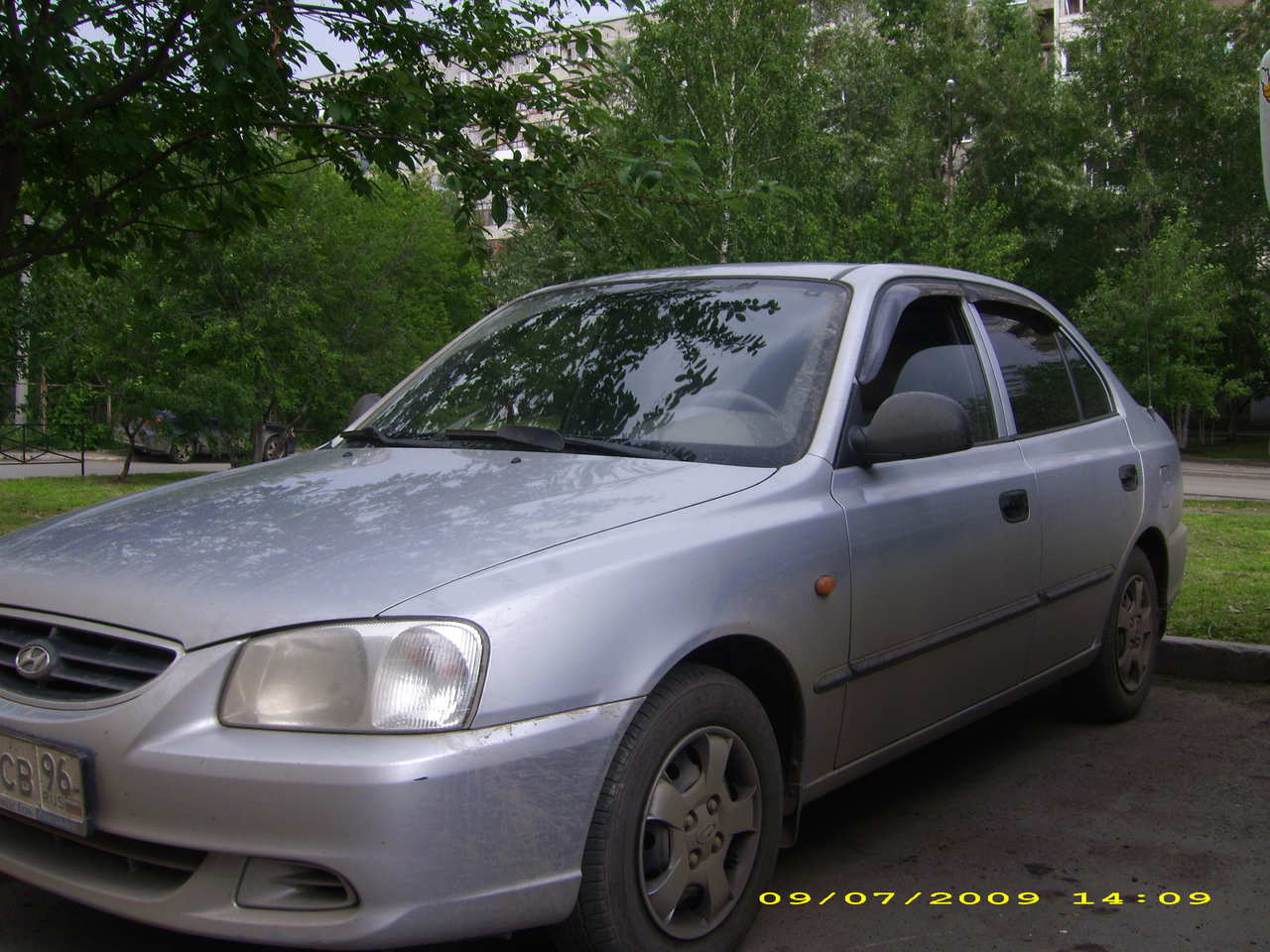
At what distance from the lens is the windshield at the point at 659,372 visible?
322 cm

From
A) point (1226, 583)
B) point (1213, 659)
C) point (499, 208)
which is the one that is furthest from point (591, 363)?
point (1226, 583)

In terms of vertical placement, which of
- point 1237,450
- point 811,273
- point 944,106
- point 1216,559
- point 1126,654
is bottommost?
point 1237,450

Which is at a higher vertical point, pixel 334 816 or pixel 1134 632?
pixel 334 816

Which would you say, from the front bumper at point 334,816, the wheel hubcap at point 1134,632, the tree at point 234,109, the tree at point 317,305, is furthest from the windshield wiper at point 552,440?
the tree at point 317,305

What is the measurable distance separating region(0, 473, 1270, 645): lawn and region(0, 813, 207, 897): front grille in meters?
5.11

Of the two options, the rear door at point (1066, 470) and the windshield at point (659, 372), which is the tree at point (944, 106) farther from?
the windshield at point (659, 372)

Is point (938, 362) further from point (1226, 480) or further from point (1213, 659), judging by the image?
point (1226, 480)

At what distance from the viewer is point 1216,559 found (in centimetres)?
880

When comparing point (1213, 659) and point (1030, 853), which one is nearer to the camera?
point (1030, 853)

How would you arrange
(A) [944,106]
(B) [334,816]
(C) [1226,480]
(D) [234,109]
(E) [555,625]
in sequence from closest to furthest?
(B) [334,816] → (E) [555,625] → (D) [234,109] → (C) [1226,480] → (A) [944,106]

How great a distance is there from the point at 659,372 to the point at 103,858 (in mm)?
1822
